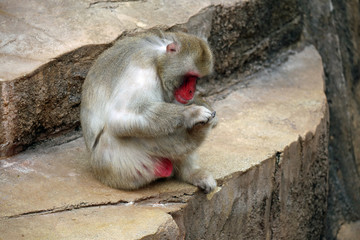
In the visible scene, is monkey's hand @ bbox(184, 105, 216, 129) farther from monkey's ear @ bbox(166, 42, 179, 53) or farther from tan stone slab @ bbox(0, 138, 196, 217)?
tan stone slab @ bbox(0, 138, 196, 217)

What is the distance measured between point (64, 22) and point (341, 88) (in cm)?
351

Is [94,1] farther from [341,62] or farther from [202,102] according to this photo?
[341,62]

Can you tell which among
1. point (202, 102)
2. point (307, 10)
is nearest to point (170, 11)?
point (202, 102)

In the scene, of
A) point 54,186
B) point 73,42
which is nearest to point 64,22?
point 73,42

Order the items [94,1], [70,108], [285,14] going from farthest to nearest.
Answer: [285,14] < [94,1] < [70,108]

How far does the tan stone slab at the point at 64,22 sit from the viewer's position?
5.05 meters

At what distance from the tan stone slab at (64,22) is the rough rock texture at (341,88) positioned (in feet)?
5.25

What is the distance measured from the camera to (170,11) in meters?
6.19

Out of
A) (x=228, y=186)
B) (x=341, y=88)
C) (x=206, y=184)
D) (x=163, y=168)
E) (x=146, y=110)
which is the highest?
Answer: (x=146, y=110)

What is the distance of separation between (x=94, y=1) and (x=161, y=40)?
1.77m

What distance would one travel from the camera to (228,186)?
4832 mm

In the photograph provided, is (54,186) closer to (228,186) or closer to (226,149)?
(228,186)

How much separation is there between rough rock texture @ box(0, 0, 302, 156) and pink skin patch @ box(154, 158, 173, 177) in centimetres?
118

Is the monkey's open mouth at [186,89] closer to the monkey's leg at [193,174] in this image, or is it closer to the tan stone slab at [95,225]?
the monkey's leg at [193,174]
